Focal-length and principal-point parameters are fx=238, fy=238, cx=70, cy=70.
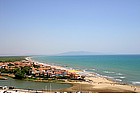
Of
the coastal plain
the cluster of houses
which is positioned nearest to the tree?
the cluster of houses

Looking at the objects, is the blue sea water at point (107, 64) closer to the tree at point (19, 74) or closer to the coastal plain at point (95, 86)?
the coastal plain at point (95, 86)

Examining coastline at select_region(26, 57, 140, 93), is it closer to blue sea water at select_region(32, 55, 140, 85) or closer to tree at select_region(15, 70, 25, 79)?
blue sea water at select_region(32, 55, 140, 85)

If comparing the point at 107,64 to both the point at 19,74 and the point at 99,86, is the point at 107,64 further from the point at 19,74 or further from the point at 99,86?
the point at 19,74

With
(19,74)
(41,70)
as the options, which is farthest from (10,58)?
(41,70)

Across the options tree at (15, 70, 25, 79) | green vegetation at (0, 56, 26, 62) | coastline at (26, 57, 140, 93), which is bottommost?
coastline at (26, 57, 140, 93)

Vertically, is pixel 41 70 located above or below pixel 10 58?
below

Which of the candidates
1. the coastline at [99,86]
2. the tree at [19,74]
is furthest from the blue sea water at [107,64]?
the tree at [19,74]
